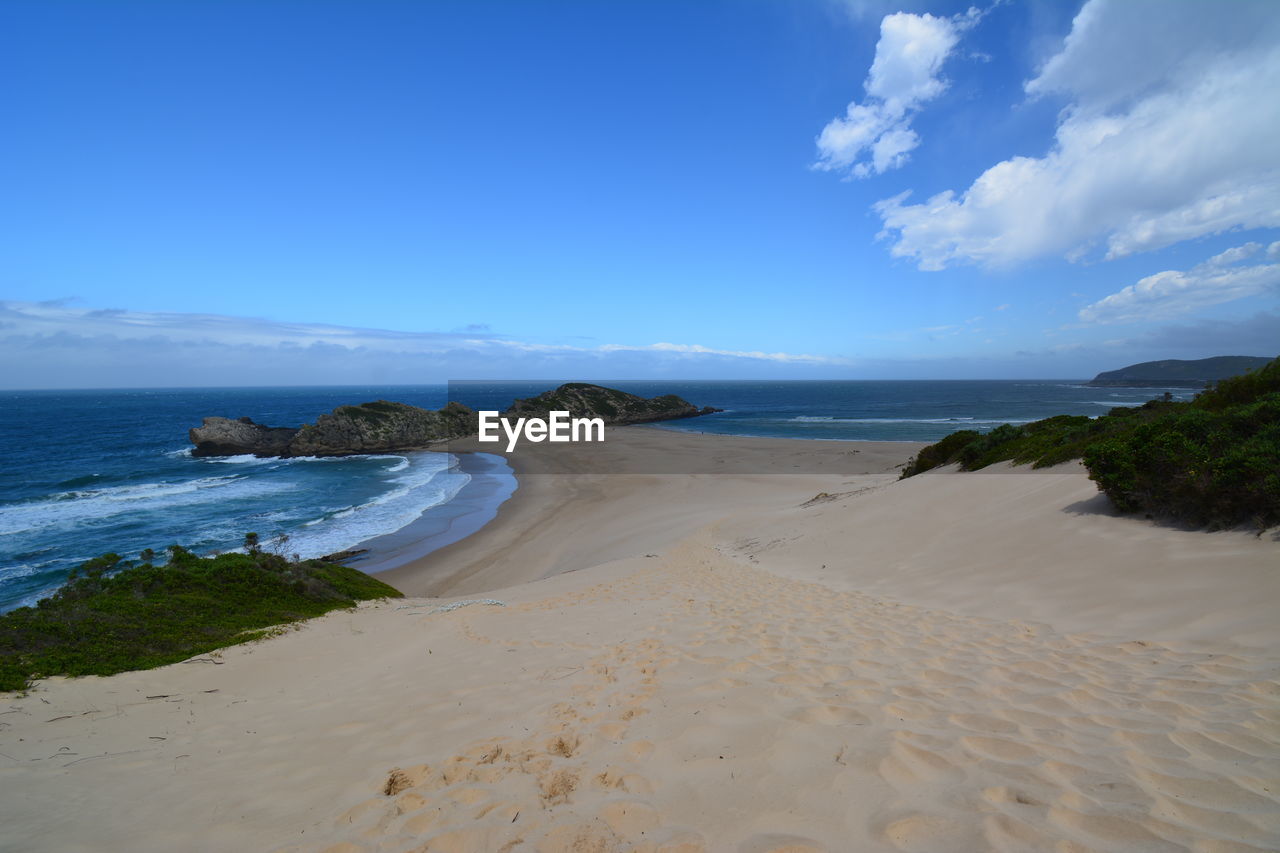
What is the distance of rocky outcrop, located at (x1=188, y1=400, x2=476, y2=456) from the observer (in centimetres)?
4419

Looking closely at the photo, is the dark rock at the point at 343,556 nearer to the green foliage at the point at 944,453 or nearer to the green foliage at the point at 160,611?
the green foliage at the point at 160,611

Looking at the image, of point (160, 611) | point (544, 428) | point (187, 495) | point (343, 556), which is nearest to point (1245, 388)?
point (160, 611)

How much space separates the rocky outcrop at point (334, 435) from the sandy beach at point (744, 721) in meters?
40.8

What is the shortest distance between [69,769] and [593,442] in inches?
1754

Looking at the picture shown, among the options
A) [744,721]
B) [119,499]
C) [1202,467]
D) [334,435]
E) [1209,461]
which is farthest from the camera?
[334,435]

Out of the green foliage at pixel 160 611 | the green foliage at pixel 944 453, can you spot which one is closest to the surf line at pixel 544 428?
the green foliage at pixel 944 453

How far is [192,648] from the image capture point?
701cm

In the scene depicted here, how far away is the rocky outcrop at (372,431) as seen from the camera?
44.4 metres

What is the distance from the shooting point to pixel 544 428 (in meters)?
60.5

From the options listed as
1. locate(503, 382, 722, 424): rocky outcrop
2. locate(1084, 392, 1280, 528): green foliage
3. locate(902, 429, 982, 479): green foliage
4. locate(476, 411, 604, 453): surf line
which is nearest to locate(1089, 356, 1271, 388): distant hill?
locate(503, 382, 722, 424): rocky outcrop

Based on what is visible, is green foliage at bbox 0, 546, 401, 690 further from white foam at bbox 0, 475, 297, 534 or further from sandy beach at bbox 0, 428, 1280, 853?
white foam at bbox 0, 475, 297, 534

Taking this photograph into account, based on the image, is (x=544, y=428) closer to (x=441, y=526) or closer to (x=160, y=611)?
(x=441, y=526)

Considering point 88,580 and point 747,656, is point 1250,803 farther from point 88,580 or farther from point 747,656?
point 88,580

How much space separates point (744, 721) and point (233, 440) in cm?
5397
